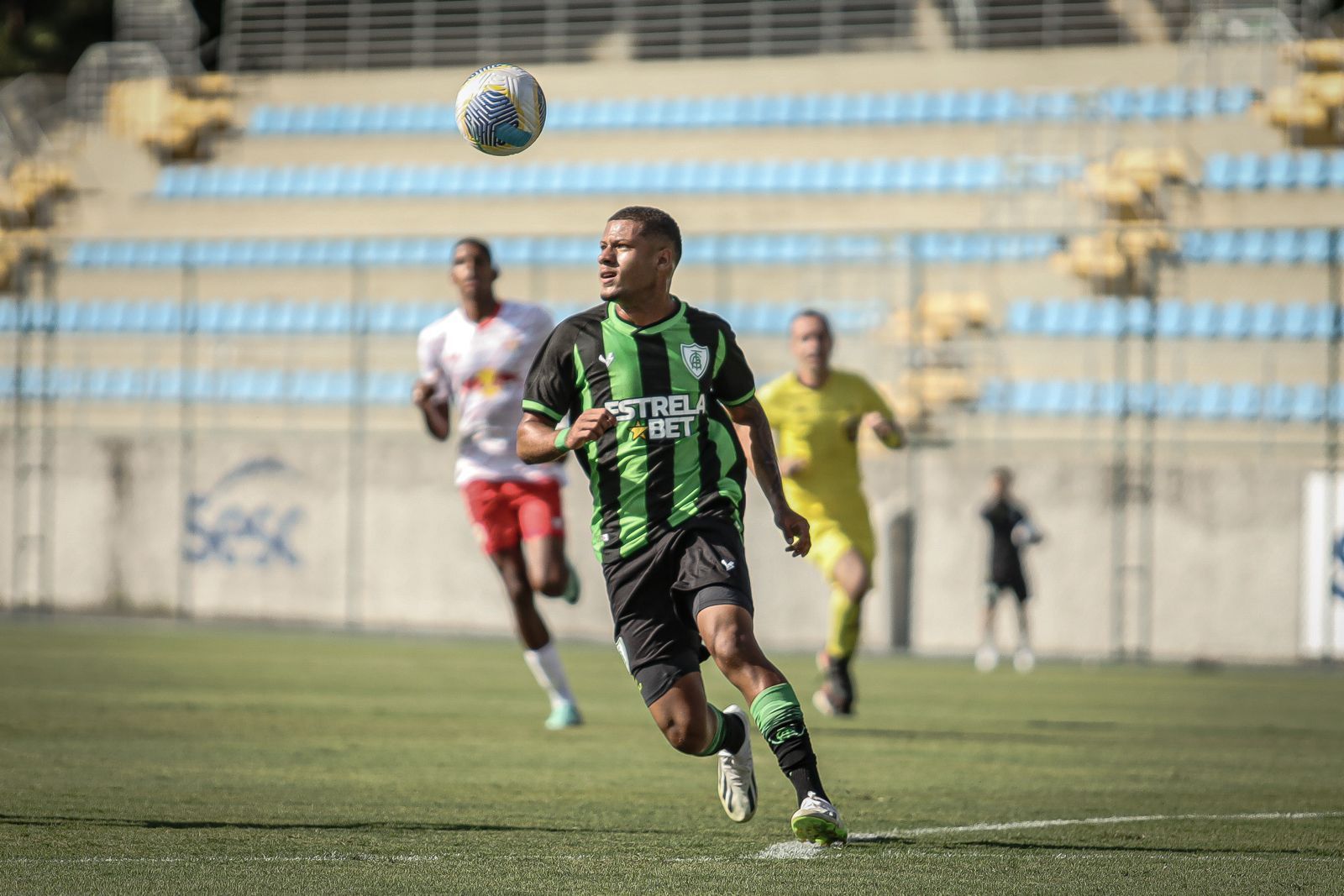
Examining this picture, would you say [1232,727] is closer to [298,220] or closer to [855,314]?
[855,314]

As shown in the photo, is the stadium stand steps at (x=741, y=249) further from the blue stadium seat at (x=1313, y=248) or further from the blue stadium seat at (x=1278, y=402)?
the blue stadium seat at (x=1278, y=402)

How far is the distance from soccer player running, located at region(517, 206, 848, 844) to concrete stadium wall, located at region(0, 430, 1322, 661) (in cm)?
1423

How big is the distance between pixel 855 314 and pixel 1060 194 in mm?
3959

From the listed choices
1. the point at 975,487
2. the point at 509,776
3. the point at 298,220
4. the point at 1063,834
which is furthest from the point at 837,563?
the point at 298,220

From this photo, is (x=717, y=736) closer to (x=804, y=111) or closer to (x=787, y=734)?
(x=787, y=734)

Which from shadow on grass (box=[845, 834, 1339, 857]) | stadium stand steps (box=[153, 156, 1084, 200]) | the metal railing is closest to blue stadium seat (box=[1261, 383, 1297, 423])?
stadium stand steps (box=[153, 156, 1084, 200])

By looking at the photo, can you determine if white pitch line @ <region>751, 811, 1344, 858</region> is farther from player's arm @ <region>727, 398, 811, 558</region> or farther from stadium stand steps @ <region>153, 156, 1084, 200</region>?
stadium stand steps @ <region>153, 156, 1084, 200</region>

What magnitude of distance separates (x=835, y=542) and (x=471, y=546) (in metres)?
11.1

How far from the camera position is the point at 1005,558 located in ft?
63.5

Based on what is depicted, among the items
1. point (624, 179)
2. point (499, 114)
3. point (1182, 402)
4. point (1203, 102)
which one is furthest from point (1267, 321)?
point (499, 114)

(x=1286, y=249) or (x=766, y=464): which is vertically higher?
(x=1286, y=249)

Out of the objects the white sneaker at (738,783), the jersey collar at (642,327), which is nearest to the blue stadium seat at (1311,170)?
the jersey collar at (642,327)

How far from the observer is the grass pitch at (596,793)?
18.1 ft

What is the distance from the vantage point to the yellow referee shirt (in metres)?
11.6
